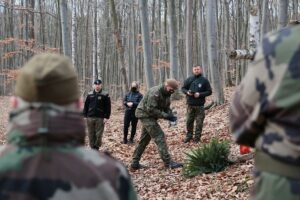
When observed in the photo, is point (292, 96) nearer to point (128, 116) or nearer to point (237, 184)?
point (237, 184)

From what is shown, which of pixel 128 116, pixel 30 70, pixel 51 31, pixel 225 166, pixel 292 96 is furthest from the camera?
pixel 51 31

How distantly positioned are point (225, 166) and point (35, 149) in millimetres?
7687

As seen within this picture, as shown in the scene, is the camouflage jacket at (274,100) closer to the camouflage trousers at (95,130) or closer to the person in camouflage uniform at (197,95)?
the camouflage trousers at (95,130)

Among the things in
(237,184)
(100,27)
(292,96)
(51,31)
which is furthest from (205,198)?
(51,31)

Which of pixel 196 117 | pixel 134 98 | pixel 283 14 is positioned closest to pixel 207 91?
pixel 196 117

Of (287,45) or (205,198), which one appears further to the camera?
(205,198)

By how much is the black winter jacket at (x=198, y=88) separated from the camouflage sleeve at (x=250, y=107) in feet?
32.7

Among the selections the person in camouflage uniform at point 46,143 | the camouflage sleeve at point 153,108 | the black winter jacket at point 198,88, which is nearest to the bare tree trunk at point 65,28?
the black winter jacket at point 198,88

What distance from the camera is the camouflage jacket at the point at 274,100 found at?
7.73 feet

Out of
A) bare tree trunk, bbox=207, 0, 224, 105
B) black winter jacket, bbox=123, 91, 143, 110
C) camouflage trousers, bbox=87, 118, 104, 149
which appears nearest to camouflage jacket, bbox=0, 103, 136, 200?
camouflage trousers, bbox=87, 118, 104, 149

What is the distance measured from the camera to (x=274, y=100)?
2.40 m

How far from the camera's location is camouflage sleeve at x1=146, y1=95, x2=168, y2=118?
9.90 metres

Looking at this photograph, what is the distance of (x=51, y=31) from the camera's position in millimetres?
60500

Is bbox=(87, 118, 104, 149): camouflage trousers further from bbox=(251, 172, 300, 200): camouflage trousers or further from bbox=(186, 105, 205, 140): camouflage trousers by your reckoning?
bbox=(251, 172, 300, 200): camouflage trousers
